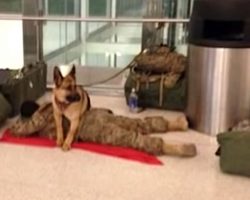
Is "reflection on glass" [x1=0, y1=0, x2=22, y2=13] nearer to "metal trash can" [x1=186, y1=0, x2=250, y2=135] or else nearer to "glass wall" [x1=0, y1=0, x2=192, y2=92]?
"glass wall" [x1=0, y1=0, x2=192, y2=92]

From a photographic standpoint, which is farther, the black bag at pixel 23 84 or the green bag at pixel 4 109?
the black bag at pixel 23 84

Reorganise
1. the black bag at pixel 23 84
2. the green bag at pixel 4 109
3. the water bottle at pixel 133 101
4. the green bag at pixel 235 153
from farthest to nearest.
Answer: the water bottle at pixel 133 101, the black bag at pixel 23 84, the green bag at pixel 4 109, the green bag at pixel 235 153

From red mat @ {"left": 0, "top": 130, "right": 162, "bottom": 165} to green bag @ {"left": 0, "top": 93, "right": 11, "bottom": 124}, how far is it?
0.26ft

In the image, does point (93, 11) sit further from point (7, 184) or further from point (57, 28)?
point (7, 184)

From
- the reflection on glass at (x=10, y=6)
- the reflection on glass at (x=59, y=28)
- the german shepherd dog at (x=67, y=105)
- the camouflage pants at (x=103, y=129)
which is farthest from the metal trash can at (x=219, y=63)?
the reflection on glass at (x=10, y=6)

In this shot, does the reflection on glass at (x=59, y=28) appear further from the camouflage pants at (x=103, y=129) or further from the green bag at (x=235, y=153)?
the green bag at (x=235, y=153)

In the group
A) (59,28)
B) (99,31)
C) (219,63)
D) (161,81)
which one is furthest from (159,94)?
(59,28)

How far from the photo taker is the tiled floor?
4.40 feet

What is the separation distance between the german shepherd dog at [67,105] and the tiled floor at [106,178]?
7 cm

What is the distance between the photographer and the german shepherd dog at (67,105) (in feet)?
5.41

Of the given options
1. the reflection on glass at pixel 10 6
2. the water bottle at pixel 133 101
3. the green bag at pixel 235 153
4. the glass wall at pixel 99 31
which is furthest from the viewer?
the reflection on glass at pixel 10 6

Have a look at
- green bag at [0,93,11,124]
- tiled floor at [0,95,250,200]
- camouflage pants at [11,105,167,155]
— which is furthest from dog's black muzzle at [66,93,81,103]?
green bag at [0,93,11,124]

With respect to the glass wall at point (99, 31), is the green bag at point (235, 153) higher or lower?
lower

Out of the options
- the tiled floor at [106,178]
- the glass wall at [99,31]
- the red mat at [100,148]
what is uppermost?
the glass wall at [99,31]
